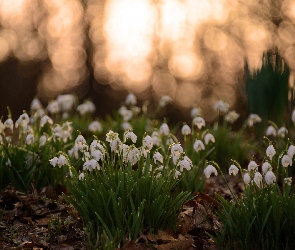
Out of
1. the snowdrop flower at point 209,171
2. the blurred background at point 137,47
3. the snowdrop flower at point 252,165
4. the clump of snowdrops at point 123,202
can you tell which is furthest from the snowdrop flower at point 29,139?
the blurred background at point 137,47

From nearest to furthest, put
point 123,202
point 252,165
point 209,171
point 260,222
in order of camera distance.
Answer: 1. point 260,222
2. point 123,202
3. point 252,165
4. point 209,171

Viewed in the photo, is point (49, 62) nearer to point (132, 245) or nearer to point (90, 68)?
point (90, 68)

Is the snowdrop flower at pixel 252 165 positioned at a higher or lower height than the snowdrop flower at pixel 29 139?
higher

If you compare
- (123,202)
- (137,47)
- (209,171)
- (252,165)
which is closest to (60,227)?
(123,202)

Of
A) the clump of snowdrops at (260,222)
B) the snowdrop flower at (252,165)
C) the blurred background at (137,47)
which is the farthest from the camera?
the blurred background at (137,47)

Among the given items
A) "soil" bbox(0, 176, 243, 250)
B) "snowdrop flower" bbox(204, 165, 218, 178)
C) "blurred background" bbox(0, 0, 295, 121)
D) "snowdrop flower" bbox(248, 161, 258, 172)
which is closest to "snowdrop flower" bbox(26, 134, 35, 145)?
"soil" bbox(0, 176, 243, 250)

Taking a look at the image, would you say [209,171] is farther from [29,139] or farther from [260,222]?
[29,139]

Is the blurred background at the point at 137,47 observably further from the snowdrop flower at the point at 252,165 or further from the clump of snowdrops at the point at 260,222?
the clump of snowdrops at the point at 260,222
